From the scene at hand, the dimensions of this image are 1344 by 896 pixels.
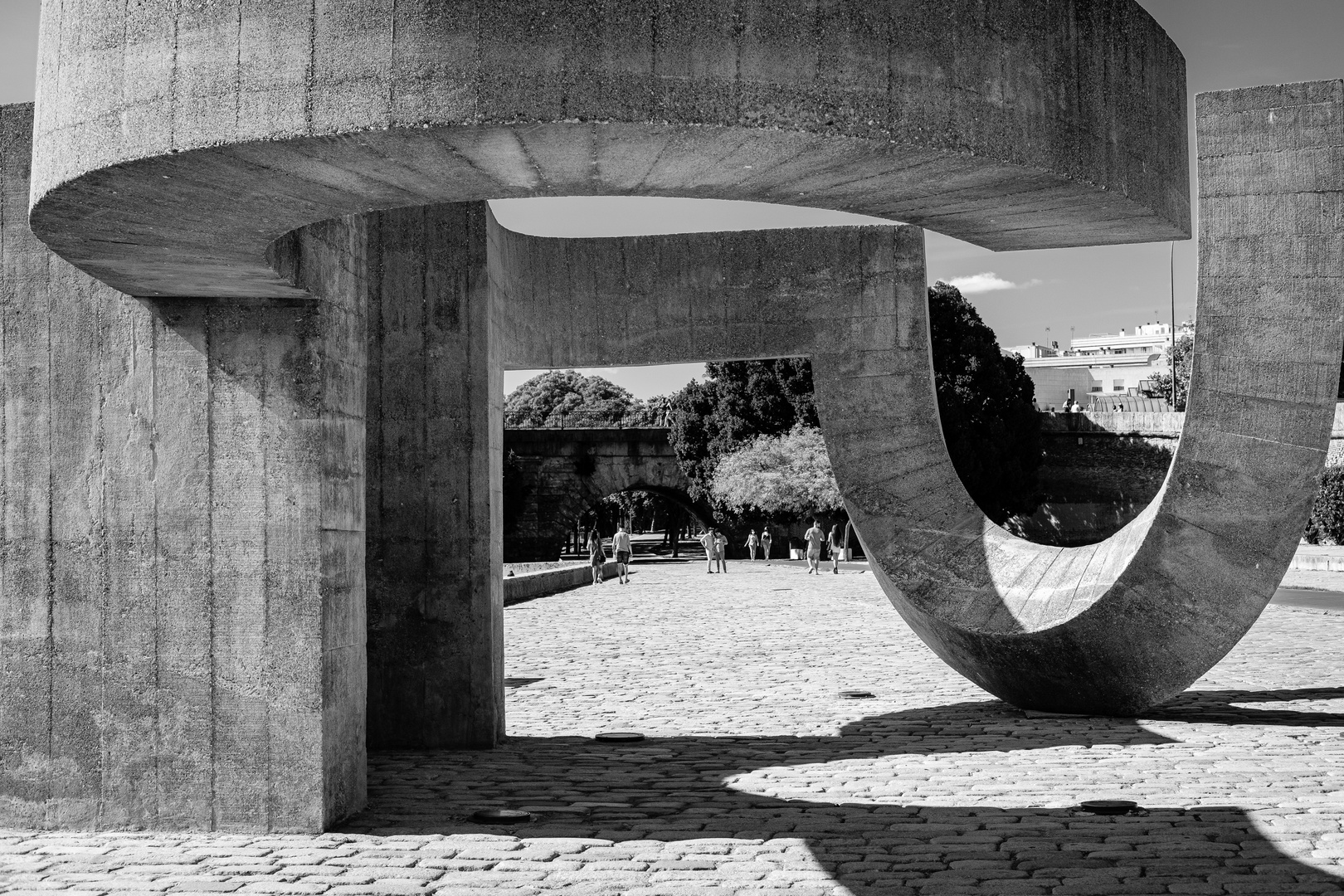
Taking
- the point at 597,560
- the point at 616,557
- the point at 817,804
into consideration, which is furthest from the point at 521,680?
the point at 616,557

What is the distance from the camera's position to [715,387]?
44.4 m

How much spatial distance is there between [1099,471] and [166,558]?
47089 mm

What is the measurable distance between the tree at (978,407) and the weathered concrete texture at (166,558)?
113ft

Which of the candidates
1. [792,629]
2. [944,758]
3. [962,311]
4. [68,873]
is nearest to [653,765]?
[944,758]

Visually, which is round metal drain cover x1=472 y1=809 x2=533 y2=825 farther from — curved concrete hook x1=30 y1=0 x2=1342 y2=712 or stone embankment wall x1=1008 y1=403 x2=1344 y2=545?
stone embankment wall x1=1008 y1=403 x2=1344 y2=545

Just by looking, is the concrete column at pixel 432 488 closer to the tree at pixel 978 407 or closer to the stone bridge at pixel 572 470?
the tree at pixel 978 407

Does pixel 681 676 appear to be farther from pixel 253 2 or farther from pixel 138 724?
pixel 253 2

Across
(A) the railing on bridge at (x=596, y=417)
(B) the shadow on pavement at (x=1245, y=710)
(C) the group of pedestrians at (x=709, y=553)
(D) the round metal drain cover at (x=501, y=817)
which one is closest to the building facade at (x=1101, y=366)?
(A) the railing on bridge at (x=596, y=417)

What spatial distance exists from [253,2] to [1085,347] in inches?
5117

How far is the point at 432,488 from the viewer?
8.95 meters

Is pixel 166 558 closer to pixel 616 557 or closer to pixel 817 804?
pixel 817 804

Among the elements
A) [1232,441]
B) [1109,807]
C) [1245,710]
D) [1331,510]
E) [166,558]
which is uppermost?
[1232,441]

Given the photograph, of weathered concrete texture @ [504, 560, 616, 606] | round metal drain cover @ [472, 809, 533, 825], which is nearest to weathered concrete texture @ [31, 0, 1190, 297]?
round metal drain cover @ [472, 809, 533, 825]

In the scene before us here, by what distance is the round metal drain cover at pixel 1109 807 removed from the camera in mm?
6480
